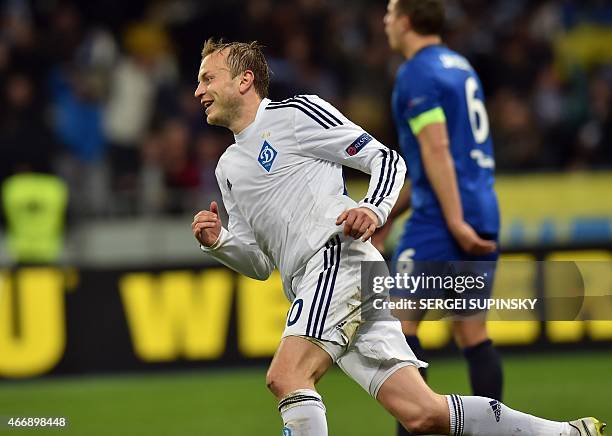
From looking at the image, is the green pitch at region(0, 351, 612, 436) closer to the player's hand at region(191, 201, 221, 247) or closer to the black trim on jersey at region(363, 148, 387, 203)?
the player's hand at region(191, 201, 221, 247)

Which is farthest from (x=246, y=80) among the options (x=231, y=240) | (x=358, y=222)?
(x=358, y=222)

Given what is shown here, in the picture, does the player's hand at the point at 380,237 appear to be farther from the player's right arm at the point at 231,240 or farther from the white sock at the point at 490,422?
the white sock at the point at 490,422

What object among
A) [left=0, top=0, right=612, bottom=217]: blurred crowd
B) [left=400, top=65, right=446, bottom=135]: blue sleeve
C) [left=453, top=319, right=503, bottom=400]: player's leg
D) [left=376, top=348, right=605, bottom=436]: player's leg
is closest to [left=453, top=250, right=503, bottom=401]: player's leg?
[left=453, top=319, right=503, bottom=400]: player's leg

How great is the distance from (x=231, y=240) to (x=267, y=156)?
→ 0.37 m

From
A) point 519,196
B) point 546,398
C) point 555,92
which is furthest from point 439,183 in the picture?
point 555,92

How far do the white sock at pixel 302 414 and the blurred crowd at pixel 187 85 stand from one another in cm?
726

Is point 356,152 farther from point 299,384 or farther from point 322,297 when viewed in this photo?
point 299,384

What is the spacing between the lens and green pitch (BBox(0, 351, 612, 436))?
7.28 meters

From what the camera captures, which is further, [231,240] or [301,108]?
[231,240]

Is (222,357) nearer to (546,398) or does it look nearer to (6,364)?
(6,364)

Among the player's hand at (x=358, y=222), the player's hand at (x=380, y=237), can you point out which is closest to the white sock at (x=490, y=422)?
the player's hand at (x=358, y=222)

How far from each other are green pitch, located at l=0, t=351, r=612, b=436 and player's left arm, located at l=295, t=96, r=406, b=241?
2.44 m

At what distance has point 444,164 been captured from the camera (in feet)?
18.9

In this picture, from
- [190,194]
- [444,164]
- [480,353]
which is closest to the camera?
[444,164]
